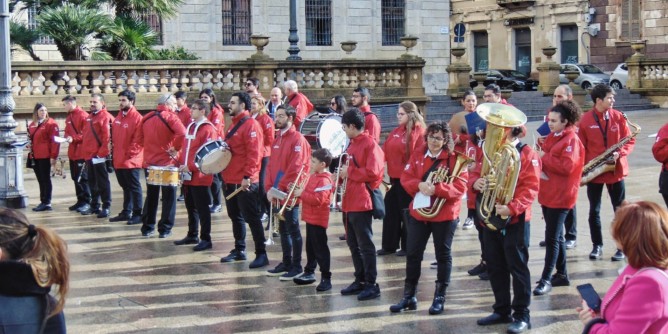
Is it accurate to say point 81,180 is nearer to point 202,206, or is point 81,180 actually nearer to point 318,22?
point 202,206

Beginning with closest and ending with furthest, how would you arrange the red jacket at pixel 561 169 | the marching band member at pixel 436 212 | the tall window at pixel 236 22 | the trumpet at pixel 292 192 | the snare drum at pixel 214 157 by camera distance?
the marching band member at pixel 436 212 → the red jacket at pixel 561 169 → the trumpet at pixel 292 192 → the snare drum at pixel 214 157 → the tall window at pixel 236 22

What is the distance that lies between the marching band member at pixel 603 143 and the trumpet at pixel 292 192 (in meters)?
3.07

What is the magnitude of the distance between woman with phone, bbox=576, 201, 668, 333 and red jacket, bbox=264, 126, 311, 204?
224 inches

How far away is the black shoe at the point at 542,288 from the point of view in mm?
8867

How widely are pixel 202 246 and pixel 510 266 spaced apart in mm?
4675

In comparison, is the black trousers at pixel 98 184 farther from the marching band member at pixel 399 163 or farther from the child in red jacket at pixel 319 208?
the child in red jacket at pixel 319 208

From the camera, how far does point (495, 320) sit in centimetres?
788

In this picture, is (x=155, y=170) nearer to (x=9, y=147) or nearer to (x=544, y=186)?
(x=9, y=147)

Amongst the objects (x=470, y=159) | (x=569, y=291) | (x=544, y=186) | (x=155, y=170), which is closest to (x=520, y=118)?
(x=470, y=159)

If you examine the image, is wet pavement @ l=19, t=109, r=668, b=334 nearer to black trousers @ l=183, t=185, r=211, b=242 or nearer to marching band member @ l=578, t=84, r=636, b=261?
black trousers @ l=183, t=185, r=211, b=242

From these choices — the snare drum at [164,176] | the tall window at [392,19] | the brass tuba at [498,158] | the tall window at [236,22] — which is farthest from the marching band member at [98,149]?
the tall window at [392,19]

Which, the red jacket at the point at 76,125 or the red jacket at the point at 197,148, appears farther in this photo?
the red jacket at the point at 76,125

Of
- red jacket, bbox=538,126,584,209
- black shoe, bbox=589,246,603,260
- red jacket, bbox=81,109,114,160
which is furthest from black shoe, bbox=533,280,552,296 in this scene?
red jacket, bbox=81,109,114,160

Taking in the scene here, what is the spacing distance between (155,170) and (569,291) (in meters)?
5.52
